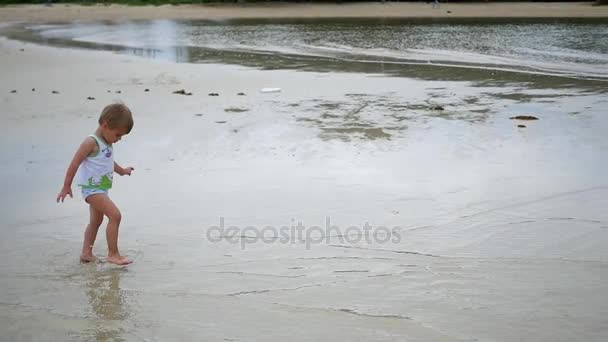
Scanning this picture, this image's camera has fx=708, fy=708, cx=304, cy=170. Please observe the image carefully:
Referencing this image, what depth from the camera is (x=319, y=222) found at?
4.72m

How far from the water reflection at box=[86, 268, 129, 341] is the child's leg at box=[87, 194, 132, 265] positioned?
114mm

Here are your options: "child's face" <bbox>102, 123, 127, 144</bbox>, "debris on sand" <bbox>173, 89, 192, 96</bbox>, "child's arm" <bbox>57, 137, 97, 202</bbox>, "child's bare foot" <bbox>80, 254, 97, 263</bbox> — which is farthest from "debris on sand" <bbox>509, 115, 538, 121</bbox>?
"child's bare foot" <bbox>80, 254, 97, 263</bbox>

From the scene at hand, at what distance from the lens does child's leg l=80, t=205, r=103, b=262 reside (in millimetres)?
4168

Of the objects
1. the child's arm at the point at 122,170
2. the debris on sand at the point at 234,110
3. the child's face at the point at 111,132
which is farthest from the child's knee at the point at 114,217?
the debris on sand at the point at 234,110

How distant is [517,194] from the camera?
208 inches

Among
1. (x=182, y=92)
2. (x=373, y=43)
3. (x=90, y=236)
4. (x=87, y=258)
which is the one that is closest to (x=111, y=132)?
(x=90, y=236)

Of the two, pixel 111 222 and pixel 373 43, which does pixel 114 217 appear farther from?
pixel 373 43

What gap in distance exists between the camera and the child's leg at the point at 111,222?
4141 millimetres

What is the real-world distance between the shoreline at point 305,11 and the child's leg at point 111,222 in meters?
29.0

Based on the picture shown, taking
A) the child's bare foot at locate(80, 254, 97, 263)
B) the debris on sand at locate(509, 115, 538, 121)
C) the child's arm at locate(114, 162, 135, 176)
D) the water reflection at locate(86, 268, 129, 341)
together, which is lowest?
the water reflection at locate(86, 268, 129, 341)

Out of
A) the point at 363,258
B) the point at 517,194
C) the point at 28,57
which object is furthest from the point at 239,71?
the point at 363,258

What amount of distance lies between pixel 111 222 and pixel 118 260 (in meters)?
0.24

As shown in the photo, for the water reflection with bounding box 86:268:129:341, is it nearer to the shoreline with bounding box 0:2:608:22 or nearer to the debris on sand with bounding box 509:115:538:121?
the debris on sand with bounding box 509:115:538:121

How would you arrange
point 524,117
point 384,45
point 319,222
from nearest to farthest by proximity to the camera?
point 319,222
point 524,117
point 384,45
